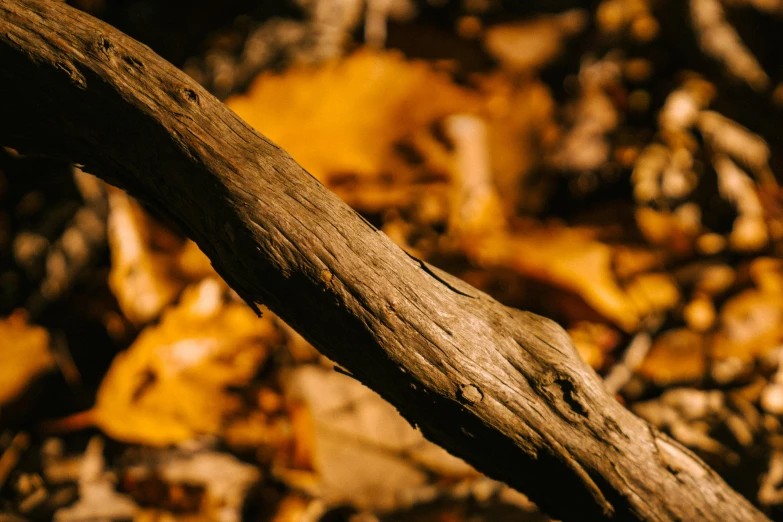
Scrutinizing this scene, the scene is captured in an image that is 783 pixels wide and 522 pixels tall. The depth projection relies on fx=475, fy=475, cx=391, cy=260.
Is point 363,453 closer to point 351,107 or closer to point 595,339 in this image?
point 595,339

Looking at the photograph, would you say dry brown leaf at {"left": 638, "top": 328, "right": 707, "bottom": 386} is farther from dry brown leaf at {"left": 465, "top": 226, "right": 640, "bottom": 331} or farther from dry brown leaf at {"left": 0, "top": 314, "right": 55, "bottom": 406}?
dry brown leaf at {"left": 0, "top": 314, "right": 55, "bottom": 406}

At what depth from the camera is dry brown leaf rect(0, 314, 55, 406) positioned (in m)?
1.72

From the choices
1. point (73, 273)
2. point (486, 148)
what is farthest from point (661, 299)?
point (73, 273)

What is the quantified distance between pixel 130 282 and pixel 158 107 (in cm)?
138

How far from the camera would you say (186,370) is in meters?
1.74

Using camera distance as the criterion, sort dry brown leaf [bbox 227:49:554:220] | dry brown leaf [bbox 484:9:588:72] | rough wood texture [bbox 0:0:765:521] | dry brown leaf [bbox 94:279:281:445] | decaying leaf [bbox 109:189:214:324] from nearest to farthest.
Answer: rough wood texture [bbox 0:0:765:521] < dry brown leaf [bbox 94:279:281:445] < decaying leaf [bbox 109:189:214:324] < dry brown leaf [bbox 227:49:554:220] < dry brown leaf [bbox 484:9:588:72]

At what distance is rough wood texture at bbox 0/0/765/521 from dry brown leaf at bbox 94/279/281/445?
1.08 metres

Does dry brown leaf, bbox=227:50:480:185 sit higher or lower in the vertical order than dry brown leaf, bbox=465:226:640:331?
higher

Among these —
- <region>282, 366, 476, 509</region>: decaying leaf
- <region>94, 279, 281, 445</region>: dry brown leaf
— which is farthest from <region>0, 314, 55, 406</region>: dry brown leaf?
<region>282, 366, 476, 509</region>: decaying leaf

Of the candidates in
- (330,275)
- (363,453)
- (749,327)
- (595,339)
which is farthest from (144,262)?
(749,327)

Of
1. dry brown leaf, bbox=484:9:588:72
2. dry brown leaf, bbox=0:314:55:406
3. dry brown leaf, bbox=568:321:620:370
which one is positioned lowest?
dry brown leaf, bbox=0:314:55:406

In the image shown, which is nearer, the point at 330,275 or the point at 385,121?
the point at 330,275

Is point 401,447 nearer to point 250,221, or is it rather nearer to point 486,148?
point 250,221

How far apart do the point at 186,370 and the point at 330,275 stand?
125 cm
